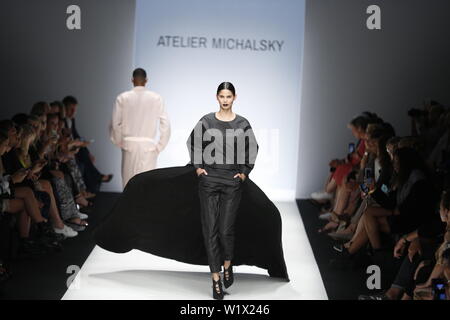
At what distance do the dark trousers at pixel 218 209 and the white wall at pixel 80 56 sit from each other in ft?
11.6

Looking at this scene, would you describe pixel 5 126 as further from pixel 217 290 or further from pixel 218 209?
pixel 217 290

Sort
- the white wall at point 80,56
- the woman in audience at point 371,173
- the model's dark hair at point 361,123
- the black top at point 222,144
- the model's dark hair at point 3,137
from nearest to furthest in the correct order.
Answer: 1. the black top at point 222,144
2. the model's dark hair at point 3,137
3. the woman in audience at point 371,173
4. the model's dark hair at point 361,123
5. the white wall at point 80,56

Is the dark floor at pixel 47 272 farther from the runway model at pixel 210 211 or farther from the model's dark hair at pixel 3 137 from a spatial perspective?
the model's dark hair at pixel 3 137

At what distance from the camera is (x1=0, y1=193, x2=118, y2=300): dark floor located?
5086 mm

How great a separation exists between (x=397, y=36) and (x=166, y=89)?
7.20ft

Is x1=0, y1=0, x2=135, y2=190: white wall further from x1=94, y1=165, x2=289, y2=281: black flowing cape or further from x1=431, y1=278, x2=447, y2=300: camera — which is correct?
x1=431, y1=278, x2=447, y2=300: camera

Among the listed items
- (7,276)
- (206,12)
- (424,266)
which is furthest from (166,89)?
(424,266)

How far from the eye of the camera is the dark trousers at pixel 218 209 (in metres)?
5.25

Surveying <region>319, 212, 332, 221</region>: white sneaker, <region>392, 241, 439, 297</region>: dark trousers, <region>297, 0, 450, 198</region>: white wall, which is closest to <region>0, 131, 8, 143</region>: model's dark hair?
<region>392, 241, 439, 297</region>: dark trousers

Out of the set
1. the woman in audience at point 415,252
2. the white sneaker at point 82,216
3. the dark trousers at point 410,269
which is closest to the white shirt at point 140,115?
the white sneaker at point 82,216

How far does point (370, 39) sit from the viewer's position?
8508mm

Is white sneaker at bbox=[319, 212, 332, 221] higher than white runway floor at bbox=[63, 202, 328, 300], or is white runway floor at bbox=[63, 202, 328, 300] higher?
white sneaker at bbox=[319, 212, 332, 221]

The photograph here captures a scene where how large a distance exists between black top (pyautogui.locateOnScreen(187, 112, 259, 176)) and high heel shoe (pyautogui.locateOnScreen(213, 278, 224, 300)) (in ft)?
2.13
